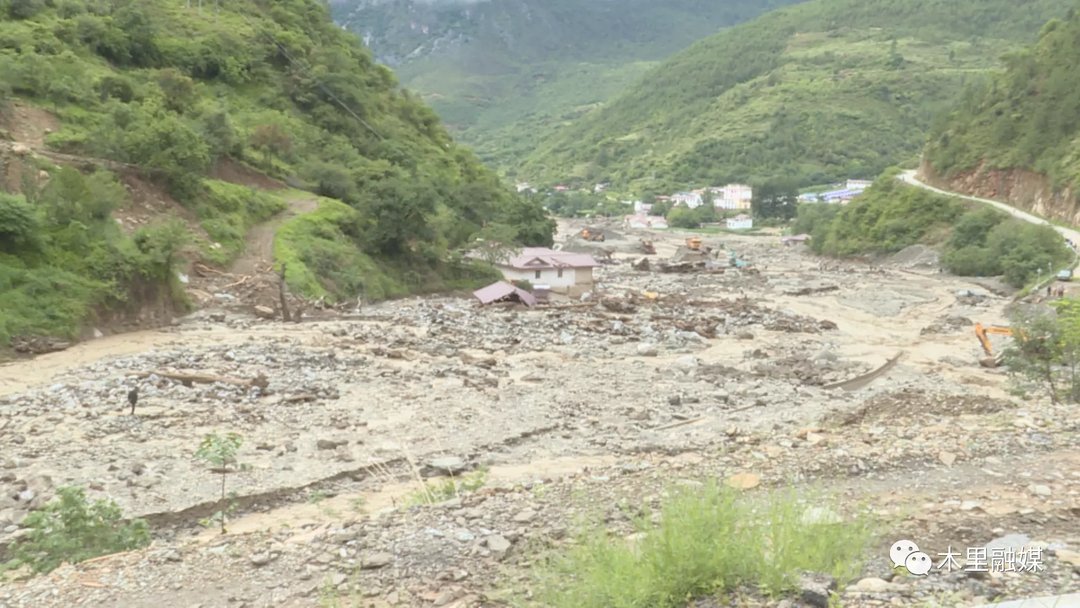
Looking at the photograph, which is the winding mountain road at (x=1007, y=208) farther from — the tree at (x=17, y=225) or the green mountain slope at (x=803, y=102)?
the tree at (x=17, y=225)

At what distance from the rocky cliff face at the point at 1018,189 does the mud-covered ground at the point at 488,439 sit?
1252 inches

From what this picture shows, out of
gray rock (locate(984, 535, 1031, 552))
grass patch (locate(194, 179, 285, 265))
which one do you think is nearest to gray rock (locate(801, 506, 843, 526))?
gray rock (locate(984, 535, 1031, 552))

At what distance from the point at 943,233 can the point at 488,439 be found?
6086 cm

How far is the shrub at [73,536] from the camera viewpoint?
28.2 feet

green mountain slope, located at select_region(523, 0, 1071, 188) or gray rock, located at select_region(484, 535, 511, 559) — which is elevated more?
green mountain slope, located at select_region(523, 0, 1071, 188)

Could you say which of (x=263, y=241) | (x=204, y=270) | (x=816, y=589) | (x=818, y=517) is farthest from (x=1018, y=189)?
(x=816, y=589)

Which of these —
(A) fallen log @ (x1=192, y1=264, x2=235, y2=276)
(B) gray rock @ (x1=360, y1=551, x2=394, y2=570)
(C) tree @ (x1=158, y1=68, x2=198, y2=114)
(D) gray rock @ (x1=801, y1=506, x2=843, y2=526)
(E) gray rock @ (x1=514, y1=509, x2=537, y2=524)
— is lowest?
(E) gray rock @ (x1=514, y1=509, x2=537, y2=524)

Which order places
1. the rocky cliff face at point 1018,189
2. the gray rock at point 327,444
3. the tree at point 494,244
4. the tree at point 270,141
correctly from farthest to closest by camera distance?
the rocky cliff face at point 1018,189 → the tree at point 494,244 → the tree at point 270,141 → the gray rock at point 327,444

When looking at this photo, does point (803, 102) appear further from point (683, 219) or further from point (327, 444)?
point (327, 444)

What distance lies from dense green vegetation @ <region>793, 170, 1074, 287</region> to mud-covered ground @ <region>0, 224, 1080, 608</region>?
2038 cm

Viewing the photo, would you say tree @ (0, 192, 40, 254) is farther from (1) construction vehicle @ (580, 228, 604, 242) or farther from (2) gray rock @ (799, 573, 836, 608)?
(1) construction vehicle @ (580, 228, 604, 242)

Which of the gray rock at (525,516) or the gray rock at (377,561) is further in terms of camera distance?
the gray rock at (525,516)

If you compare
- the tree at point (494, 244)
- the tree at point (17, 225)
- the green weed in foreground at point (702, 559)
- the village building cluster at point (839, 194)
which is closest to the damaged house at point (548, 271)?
the tree at point (494, 244)

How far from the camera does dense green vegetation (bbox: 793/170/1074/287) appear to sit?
50.6m
